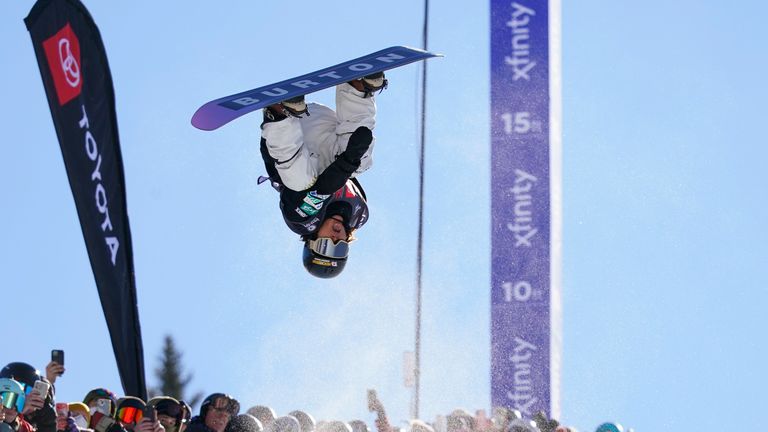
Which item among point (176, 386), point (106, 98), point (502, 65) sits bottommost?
point (176, 386)

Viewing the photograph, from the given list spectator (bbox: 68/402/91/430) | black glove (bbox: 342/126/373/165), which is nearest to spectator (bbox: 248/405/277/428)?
spectator (bbox: 68/402/91/430)

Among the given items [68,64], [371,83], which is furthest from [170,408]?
[68,64]

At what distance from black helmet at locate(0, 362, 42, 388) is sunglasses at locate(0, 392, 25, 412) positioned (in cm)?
19

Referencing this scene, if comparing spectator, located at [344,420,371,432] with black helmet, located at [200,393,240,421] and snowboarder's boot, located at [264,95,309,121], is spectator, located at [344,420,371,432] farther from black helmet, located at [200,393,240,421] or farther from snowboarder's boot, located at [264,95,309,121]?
snowboarder's boot, located at [264,95,309,121]

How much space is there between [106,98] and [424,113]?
6145 millimetres

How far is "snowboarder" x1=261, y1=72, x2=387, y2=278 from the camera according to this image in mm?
9602

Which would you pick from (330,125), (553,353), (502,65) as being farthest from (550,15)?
(330,125)

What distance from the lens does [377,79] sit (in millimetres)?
9875

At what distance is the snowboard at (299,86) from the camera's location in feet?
29.7

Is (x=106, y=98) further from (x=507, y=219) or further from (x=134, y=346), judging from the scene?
(x=507, y=219)

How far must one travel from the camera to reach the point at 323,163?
33.1 feet

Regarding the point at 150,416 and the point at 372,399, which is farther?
the point at 372,399

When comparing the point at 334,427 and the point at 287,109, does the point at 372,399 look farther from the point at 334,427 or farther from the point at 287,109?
the point at 287,109

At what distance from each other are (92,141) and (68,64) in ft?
2.21
